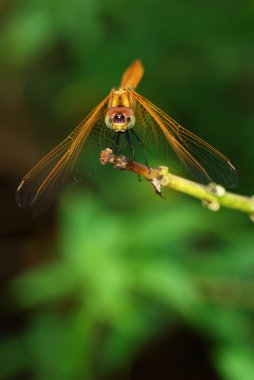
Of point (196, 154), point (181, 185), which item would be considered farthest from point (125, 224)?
point (181, 185)

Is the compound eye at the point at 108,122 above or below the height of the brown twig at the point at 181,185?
above

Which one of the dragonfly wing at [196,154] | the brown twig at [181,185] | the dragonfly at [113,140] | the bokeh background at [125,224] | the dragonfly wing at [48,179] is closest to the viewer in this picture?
the brown twig at [181,185]

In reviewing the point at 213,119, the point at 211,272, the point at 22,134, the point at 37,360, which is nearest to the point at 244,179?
the point at 213,119

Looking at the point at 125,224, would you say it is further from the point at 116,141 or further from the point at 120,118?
the point at 120,118

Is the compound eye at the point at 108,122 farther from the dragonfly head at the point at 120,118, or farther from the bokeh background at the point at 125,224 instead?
the bokeh background at the point at 125,224

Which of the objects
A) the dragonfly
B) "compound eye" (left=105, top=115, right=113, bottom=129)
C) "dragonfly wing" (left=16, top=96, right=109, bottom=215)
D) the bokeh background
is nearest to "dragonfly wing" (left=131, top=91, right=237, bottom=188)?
the dragonfly

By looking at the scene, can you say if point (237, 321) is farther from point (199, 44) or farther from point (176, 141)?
point (199, 44)

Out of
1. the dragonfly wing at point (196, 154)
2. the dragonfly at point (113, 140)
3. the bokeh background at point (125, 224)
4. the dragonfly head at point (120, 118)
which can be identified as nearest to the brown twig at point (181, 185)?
the dragonfly wing at point (196, 154)
